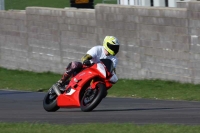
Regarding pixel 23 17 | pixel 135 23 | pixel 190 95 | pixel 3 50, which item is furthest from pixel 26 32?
pixel 190 95

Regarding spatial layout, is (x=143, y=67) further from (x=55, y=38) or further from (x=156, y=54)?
(x=55, y=38)

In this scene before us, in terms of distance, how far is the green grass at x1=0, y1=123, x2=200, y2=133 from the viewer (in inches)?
382

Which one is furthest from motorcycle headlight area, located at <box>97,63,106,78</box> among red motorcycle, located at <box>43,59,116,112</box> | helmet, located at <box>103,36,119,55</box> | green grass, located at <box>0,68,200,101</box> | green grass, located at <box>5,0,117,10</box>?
green grass, located at <box>5,0,117,10</box>

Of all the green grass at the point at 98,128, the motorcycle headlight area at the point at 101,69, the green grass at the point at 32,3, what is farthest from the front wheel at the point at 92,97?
the green grass at the point at 32,3

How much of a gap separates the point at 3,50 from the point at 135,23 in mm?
9543

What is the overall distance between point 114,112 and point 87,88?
0.71m

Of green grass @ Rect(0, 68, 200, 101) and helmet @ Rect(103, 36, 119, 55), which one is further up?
helmet @ Rect(103, 36, 119, 55)

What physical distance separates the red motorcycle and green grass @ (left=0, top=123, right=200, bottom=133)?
1990 millimetres

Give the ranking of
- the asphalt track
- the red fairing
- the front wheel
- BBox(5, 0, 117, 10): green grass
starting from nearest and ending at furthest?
the asphalt track < the front wheel < the red fairing < BBox(5, 0, 117, 10): green grass

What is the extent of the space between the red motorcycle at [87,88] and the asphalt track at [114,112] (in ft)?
0.65

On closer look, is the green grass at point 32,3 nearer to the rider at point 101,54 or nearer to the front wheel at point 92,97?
the rider at point 101,54

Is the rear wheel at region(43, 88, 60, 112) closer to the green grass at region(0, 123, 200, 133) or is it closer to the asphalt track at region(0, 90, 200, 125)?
the asphalt track at region(0, 90, 200, 125)

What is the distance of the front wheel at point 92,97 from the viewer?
40.4 feet

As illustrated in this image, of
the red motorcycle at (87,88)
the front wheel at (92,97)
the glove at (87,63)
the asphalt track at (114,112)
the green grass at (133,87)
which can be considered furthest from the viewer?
the green grass at (133,87)
